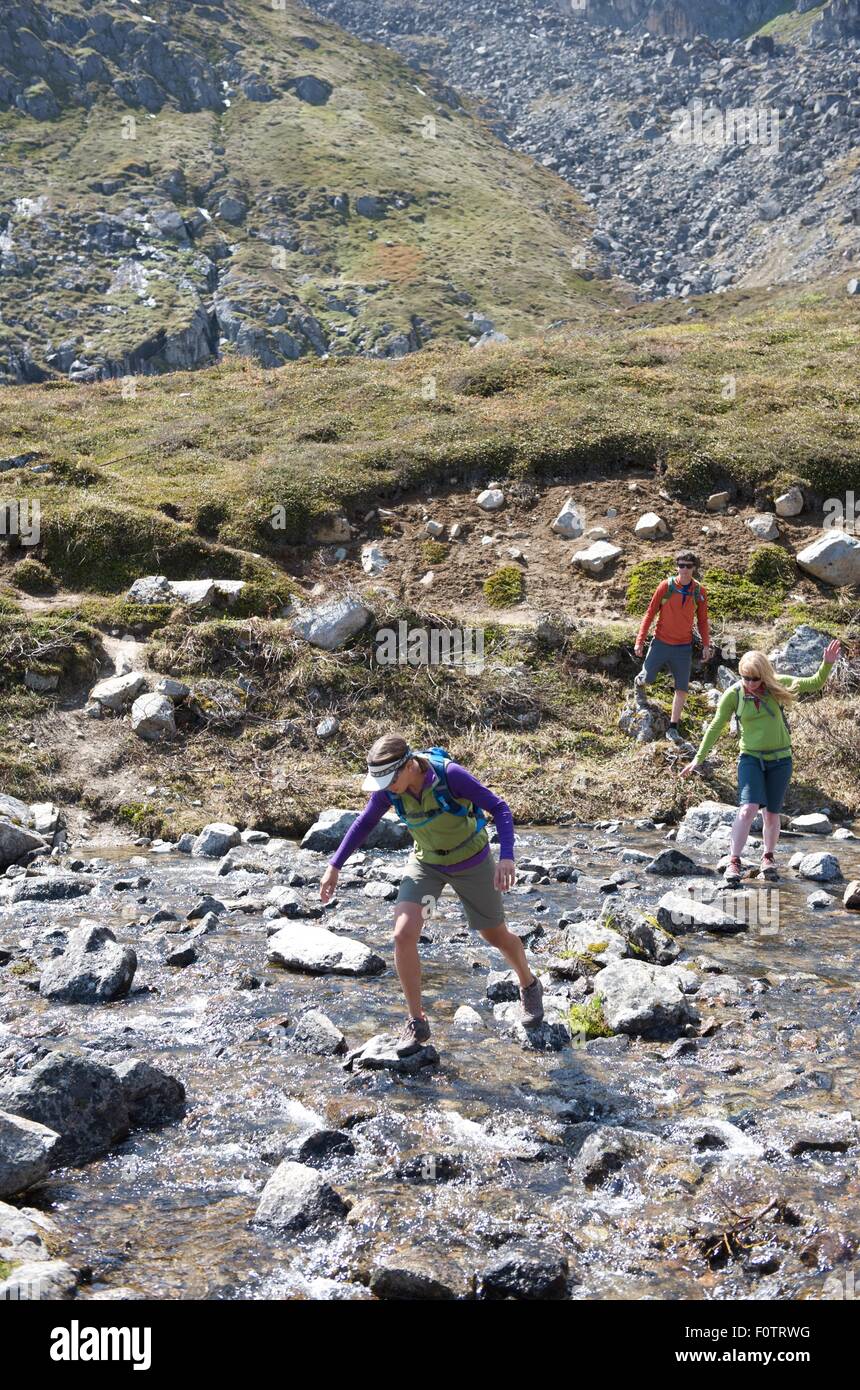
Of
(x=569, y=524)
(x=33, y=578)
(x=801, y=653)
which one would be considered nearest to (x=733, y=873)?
(x=801, y=653)

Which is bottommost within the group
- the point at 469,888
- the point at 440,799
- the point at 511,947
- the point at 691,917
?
the point at 691,917

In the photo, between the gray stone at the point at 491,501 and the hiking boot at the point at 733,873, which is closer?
the hiking boot at the point at 733,873

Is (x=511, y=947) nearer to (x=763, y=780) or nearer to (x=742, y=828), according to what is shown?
(x=742, y=828)

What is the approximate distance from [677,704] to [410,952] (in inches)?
387

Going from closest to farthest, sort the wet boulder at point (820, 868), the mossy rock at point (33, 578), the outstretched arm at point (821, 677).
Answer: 1. the wet boulder at point (820, 868)
2. the outstretched arm at point (821, 677)
3. the mossy rock at point (33, 578)

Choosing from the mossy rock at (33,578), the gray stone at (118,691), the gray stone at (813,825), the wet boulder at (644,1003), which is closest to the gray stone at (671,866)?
the gray stone at (813,825)

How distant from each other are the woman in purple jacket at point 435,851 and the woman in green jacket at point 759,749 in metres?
4.79

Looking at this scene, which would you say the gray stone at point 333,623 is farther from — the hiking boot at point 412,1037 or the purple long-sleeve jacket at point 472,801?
the hiking boot at point 412,1037

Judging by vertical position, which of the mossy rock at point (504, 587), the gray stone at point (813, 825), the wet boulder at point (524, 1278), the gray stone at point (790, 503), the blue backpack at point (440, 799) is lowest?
the gray stone at point (813, 825)

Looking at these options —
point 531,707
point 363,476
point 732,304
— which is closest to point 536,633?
point 531,707

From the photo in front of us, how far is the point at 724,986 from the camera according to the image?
845 centimetres

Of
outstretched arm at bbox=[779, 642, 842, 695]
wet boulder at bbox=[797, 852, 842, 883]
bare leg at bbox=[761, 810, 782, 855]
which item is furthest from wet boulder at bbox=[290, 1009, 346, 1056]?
outstretched arm at bbox=[779, 642, 842, 695]

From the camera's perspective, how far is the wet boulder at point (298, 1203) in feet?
17.9

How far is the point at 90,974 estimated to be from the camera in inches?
336
